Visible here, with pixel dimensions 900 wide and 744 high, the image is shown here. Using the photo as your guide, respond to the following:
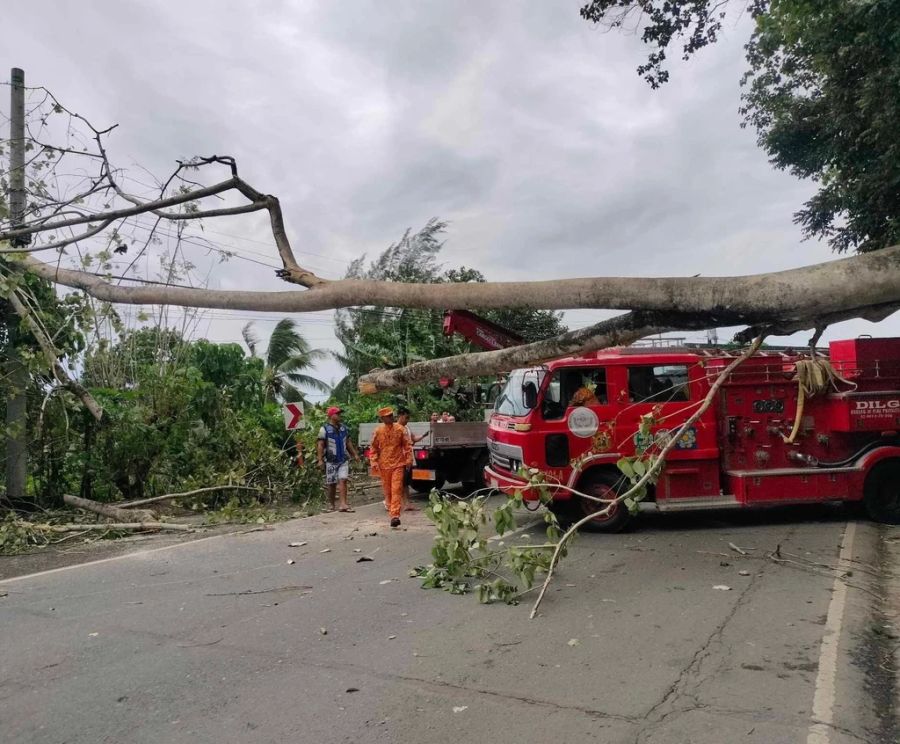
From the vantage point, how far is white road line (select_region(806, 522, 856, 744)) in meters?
3.77

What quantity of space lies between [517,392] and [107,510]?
20.7 feet

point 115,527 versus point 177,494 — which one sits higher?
point 177,494

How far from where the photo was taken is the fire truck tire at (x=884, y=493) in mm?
9438

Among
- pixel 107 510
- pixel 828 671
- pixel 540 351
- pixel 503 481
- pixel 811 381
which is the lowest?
pixel 828 671

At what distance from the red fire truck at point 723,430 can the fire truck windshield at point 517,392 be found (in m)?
0.04

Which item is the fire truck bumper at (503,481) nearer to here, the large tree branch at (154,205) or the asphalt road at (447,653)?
the asphalt road at (447,653)

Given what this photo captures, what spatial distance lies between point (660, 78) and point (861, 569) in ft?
22.4

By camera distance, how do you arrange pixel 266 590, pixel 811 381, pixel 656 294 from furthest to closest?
pixel 811 381
pixel 266 590
pixel 656 294

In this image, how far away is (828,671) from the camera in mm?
4566

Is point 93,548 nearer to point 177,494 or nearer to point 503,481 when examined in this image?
point 177,494

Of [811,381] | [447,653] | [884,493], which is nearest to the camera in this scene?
[447,653]

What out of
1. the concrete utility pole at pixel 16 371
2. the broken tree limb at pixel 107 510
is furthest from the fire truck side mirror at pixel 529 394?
the concrete utility pole at pixel 16 371

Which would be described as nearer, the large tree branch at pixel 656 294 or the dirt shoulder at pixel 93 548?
the large tree branch at pixel 656 294

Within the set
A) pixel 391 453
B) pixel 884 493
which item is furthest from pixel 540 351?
pixel 884 493
